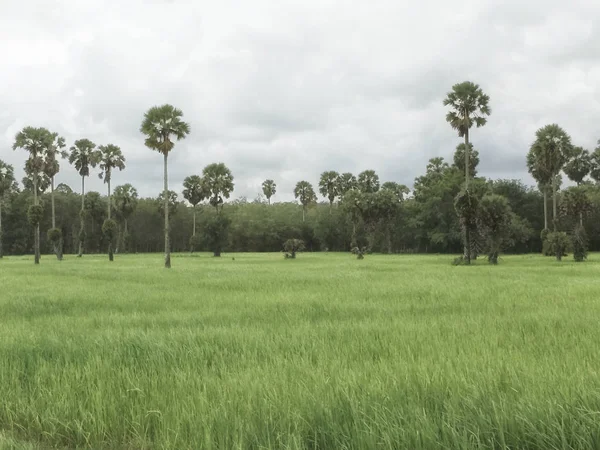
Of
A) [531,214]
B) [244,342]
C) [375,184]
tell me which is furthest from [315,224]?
[244,342]

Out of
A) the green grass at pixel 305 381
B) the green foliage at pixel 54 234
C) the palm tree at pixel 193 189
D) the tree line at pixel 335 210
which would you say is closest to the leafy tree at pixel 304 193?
the tree line at pixel 335 210

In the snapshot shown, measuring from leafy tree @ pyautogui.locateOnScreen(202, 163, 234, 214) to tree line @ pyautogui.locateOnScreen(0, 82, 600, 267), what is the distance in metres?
0.18

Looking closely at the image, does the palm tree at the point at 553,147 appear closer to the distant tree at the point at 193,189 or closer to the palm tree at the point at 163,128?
the palm tree at the point at 163,128

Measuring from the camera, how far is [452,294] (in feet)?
52.9

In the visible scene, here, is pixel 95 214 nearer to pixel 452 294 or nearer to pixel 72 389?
pixel 452 294

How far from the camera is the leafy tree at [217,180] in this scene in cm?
7762

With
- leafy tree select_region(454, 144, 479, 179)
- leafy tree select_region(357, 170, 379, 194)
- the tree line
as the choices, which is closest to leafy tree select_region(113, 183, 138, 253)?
the tree line

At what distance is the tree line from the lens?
46.8m

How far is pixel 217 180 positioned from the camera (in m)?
77.7

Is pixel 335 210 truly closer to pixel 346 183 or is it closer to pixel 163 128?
pixel 346 183

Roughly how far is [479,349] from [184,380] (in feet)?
14.3

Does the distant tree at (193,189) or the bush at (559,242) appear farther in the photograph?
the distant tree at (193,189)

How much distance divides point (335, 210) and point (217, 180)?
101ft

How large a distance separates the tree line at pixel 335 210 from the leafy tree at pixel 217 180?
18 centimetres
